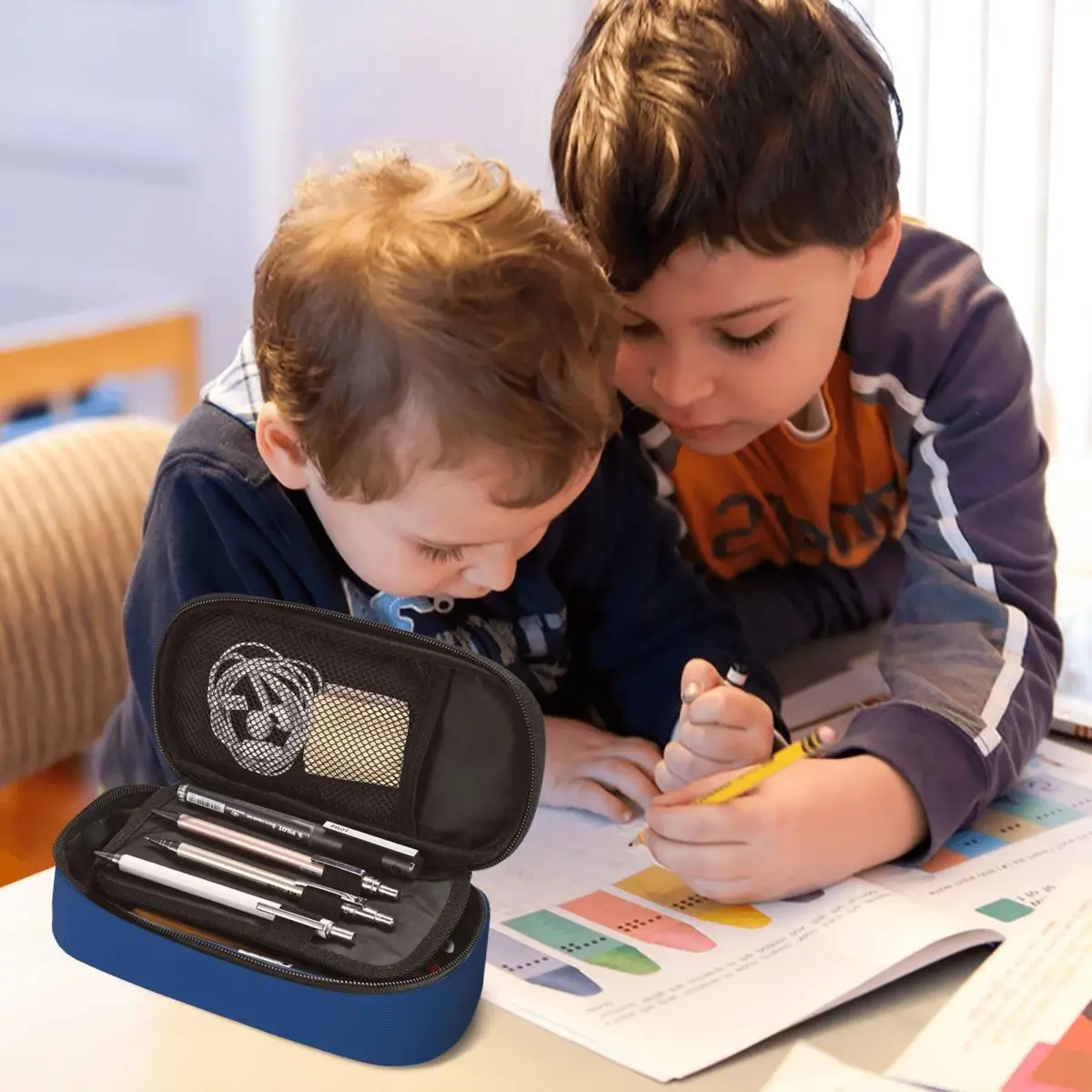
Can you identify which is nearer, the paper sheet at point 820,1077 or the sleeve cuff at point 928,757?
the paper sheet at point 820,1077

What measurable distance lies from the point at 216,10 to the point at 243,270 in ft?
1.32

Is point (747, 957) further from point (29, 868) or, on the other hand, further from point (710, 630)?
point (29, 868)

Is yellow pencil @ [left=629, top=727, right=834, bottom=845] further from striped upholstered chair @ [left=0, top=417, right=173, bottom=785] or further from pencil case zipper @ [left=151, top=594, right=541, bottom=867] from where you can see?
striped upholstered chair @ [left=0, top=417, right=173, bottom=785]

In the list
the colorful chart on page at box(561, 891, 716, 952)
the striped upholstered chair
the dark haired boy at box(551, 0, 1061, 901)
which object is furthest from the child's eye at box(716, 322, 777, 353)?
the striped upholstered chair

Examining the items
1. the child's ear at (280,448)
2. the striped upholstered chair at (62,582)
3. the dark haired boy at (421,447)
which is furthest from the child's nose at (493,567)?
the striped upholstered chair at (62,582)

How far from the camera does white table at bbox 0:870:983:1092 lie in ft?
2.14

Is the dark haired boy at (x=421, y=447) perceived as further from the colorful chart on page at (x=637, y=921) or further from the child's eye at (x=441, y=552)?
the colorful chart on page at (x=637, y=921)

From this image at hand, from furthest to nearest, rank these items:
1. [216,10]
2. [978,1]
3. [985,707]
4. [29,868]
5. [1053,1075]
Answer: [216,10]
[978,1]
[29,868]
[985,707]
[1053,1075]

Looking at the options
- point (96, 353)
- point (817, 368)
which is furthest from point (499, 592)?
point (96, 353)

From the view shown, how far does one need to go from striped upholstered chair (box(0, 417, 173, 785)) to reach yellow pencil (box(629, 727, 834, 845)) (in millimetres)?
529

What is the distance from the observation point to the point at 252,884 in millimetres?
735

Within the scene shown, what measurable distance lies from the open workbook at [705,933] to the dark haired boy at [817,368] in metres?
0.02

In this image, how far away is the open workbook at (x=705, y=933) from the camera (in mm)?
687

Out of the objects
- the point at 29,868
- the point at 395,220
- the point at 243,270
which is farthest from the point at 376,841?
the point at 243,270
